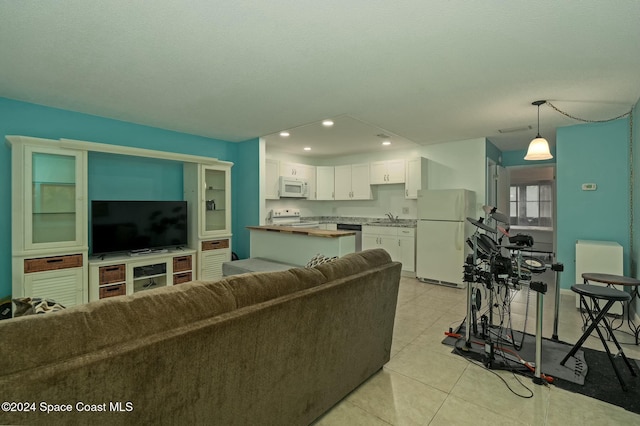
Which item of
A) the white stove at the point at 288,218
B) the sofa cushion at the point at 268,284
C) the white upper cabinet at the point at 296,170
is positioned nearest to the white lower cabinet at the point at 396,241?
the white stove at the point at 288,218

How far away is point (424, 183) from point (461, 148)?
33.8 inches

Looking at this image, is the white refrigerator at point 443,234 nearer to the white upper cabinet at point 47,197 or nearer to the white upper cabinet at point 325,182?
the white upper cabinet at point 325,182

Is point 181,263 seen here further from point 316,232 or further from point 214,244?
point 316,232

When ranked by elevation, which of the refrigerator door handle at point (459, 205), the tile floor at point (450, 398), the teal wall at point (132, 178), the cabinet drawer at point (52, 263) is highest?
the teal wall at point (132, 178)

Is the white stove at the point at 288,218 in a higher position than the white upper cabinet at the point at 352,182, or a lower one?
lower

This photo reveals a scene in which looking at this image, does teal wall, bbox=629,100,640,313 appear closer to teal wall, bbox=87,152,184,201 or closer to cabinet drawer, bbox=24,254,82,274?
teal wall, bbox=87,152,184,201

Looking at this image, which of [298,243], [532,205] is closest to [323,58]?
[298,243]

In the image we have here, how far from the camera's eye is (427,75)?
267cm

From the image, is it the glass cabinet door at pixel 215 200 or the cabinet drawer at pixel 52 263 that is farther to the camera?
the glass cabinet door at pixel 215 200

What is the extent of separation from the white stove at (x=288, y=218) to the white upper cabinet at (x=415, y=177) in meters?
2.15

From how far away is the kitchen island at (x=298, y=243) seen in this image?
3.33 m

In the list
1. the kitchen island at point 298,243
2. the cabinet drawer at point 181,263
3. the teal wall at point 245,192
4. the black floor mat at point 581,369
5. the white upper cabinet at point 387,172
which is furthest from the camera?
the white upper cabinet at point 387,172

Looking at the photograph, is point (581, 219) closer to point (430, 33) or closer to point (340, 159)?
point (430, 33)

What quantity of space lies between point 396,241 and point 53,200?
194 inches
